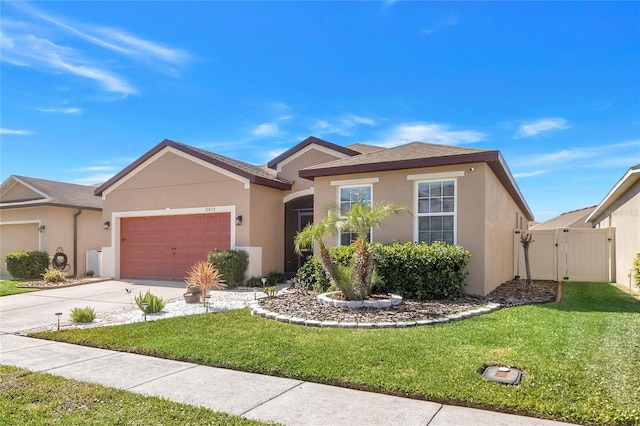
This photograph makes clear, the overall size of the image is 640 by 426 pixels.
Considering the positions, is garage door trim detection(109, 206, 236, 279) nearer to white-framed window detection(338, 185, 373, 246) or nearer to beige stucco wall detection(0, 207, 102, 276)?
beige stucco wall detection(0, 207, 102, 276)

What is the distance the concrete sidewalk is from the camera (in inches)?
155

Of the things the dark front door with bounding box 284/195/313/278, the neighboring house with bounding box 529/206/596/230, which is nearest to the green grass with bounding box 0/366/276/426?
the dark front door with bounding box 284/195/313/278

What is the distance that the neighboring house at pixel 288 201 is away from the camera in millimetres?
10859

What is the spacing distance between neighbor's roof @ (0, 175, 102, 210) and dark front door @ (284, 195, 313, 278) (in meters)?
9.70

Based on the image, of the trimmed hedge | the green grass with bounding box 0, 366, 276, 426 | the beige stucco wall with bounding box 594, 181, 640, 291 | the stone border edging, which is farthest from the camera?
the beige stucco wall with bounding box 594, 181, 640, 291

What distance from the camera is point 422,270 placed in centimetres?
987

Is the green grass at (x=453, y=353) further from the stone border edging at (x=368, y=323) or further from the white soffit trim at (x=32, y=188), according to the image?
the white soffit trim at (x=32, y=188)

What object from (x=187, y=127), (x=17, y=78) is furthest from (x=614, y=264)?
(x=17, y=78)

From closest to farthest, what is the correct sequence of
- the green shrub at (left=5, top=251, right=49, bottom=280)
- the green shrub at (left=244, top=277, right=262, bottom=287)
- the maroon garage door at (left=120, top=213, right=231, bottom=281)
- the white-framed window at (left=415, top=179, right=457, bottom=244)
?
the white-framed window at (left=415, top=179, right=457, bottom=244) → the green shrub at (left=244, top=277, right=262, bottom=287) → the maroon garage door at (left=120, top=213, right=231, bottom=281) → the green shrub at (left=5, top=251, right=49, bottom=280)

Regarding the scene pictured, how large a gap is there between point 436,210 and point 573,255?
27.8ft

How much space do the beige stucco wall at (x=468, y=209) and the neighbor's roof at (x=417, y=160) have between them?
0.86 feet

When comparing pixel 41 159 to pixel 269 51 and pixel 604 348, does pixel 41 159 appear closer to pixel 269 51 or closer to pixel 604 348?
pixel 269 51

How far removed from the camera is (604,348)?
585 centimetres

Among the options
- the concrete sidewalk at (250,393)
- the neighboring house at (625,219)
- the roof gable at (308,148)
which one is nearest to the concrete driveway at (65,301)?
the concrete sidewalk at (250,393)
